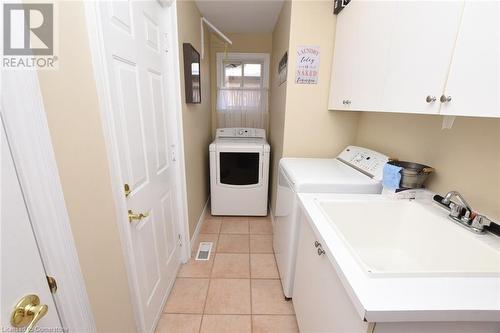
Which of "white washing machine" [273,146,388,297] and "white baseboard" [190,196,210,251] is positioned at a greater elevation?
"white washing machine" [273,146,388,297]

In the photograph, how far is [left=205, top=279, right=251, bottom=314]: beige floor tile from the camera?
1643 millimetres

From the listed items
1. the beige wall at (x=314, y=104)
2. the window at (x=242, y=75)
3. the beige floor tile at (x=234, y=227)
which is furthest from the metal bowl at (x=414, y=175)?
the window at (x=242, y=75)

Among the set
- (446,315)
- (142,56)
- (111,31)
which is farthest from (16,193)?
(446,315)

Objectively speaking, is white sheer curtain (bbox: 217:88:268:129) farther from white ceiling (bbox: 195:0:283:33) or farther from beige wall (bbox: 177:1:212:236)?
white ceiling (bbox: 195:0:283:33)

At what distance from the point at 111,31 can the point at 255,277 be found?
1.93 m

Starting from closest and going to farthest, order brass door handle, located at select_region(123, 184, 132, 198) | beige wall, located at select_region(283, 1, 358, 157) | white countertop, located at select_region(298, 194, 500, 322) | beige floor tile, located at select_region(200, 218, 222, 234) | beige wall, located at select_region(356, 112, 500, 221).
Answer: white countertop, located at select_region(298, 194, 500, 322)
beige wall, located at select_region(356, 112, 500, 221)
brass door handle, located at select_region(123, 184, 132, 198)
beige wall, located at select_region(283, 1, 358, 157)
beige floor tile, located at select_region(200, 218, 222, 234)

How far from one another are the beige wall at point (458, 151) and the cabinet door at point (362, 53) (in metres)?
0.34

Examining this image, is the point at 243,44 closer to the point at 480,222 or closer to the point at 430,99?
the point at 430,99

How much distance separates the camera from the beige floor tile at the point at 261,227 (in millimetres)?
2633

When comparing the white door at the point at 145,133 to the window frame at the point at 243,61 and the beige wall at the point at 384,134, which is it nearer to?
the beige wall at the point at 384,134

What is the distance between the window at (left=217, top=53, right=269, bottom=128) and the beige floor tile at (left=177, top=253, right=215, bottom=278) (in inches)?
82.0

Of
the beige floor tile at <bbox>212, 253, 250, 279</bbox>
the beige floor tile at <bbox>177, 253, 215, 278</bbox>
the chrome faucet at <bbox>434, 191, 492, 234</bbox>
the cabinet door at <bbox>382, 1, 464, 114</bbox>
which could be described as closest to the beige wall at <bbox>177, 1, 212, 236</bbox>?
the beige floor tile at <bbox>177, 253, 215, 278</bbox>

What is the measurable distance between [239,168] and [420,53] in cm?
204

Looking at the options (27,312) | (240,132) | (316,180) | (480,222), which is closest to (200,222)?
(240,132)
